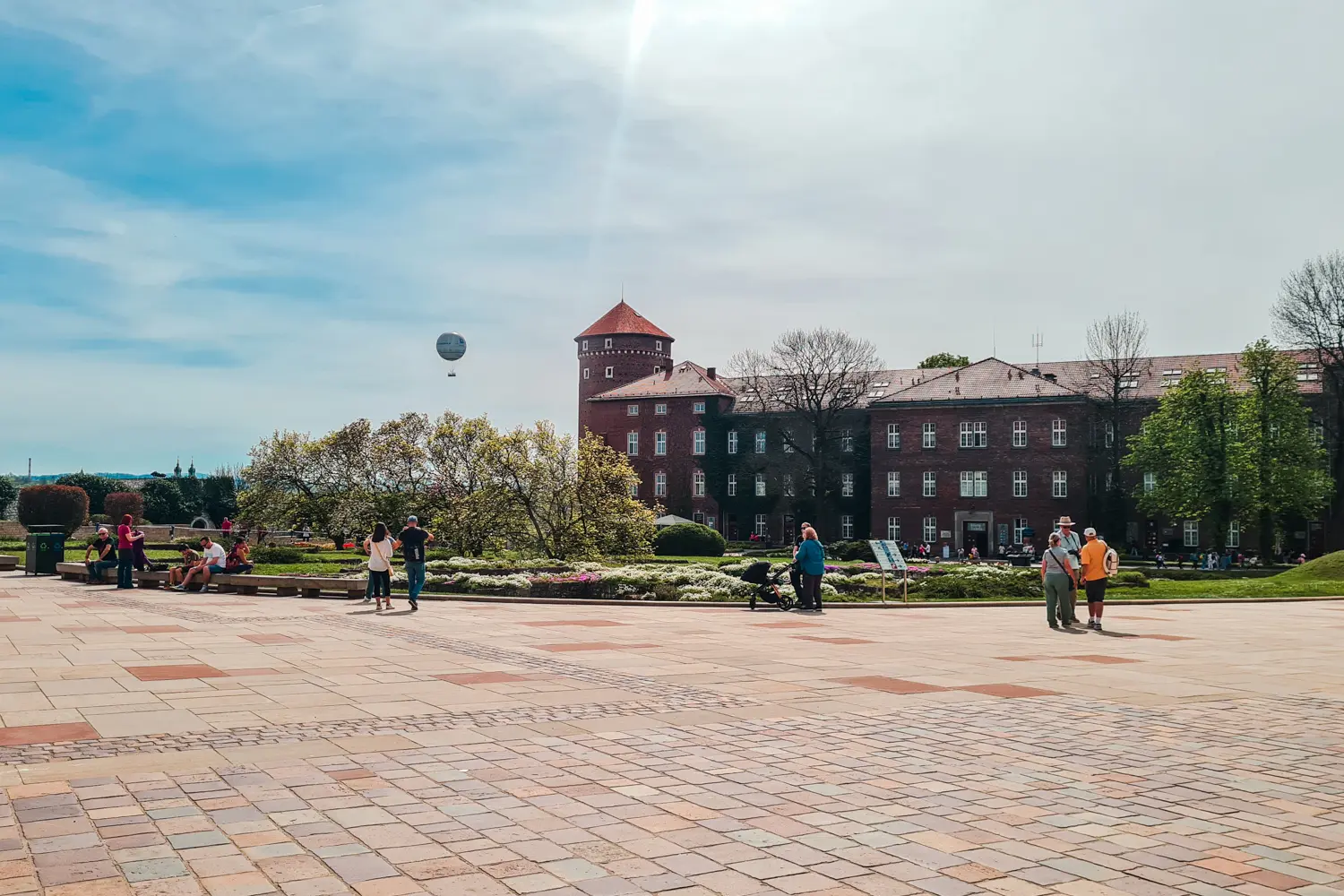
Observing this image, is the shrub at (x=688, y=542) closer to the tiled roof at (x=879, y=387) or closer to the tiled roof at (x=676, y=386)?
the tiled roof at (x=879, y=387)

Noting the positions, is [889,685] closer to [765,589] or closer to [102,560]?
[765,589]

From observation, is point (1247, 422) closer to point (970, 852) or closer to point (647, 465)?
point (647, 465)

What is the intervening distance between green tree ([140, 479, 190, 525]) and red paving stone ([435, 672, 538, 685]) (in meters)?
95.8

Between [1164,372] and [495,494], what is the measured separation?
46.3 m

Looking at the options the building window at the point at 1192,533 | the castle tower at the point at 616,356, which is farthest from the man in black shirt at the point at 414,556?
the castle tower at the point at 616,356

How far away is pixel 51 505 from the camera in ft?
248

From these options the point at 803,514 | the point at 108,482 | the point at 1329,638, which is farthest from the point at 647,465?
the point at 1329,638

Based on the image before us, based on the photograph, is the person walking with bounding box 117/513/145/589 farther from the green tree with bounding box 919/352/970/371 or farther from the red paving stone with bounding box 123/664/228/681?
the green tree with bounding box 919/352/970/371

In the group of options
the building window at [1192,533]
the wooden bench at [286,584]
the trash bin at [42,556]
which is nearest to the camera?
the wooden bench at [286,584]

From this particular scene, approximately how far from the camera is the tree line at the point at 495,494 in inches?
1661

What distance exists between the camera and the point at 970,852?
560cm

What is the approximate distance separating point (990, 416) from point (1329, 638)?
54.3 metres

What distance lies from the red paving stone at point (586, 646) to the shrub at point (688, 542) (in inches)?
Result: 1741

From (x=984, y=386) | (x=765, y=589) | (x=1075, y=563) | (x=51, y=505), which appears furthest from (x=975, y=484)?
(x=51, y=505)
